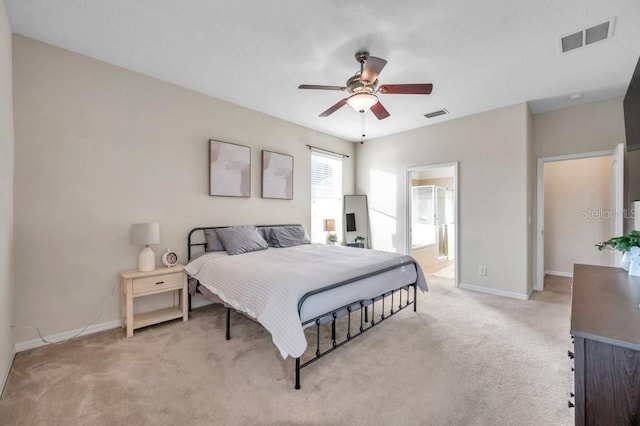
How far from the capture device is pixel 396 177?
18.5 ft

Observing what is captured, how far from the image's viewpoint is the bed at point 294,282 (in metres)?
2.06

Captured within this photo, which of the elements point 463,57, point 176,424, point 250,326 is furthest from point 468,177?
point 176,424

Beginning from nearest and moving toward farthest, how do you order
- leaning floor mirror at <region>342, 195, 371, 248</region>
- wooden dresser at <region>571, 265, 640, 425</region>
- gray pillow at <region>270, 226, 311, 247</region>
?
wooden dresser at <region>571, 265, 640, 425</region>, gray pillow at <region>270, 226, 311, 247</region>, leaning floor mirror at <region>342, 195, 371, 248</region>

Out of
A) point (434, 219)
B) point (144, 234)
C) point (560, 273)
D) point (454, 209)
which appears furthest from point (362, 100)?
point (560, 273)

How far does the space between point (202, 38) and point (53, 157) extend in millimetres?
1892

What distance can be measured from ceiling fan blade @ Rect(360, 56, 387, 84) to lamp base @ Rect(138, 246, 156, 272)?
2950 millimetres

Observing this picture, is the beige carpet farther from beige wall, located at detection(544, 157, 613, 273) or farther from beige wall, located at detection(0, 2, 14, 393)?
beige wall, located at detection(544, 157, 613, 273)

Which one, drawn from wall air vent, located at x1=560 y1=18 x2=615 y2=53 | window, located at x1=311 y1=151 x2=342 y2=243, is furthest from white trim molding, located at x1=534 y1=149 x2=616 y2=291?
window, located at x1=311 y1=151 x2=342 y2=243

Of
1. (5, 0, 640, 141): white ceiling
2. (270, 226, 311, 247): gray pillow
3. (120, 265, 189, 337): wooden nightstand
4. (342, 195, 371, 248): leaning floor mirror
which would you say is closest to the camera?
(5, 0, 640, 141): white ceiling

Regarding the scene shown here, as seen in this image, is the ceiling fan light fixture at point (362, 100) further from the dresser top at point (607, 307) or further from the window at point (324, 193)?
the window at point (324, 193)

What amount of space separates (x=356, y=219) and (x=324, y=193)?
979mm

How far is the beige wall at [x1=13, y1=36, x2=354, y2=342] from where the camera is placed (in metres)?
2.59

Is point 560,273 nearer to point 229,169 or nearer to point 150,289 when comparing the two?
point 229,169

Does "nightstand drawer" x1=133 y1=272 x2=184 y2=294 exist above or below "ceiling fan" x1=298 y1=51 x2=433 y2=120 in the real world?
below
